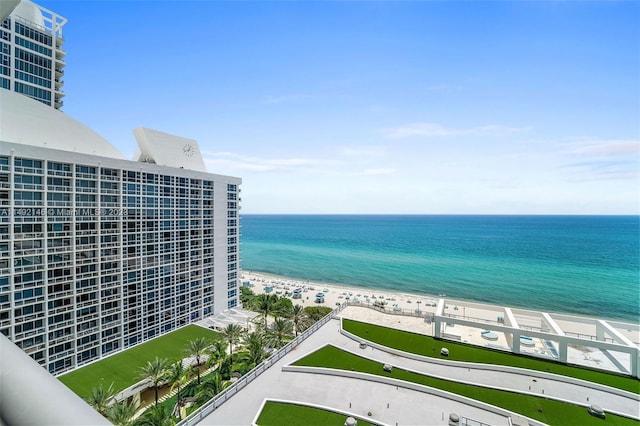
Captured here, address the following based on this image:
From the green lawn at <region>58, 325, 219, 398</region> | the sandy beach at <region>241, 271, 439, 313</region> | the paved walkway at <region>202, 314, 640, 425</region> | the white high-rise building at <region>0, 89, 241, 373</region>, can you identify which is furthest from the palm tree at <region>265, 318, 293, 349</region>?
the sandy beach at <region>241, 271, 439, 313</region>

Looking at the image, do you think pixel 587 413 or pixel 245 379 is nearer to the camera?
pixel 587 413

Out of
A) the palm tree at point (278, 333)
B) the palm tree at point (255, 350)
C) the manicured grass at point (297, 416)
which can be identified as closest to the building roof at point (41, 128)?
the palm tree at point (255, 350)

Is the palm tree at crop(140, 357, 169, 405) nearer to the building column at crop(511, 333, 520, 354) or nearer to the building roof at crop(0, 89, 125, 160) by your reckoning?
the building roof at crop(0, 89, 125, 160)

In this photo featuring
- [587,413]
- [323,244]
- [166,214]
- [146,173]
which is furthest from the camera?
[323,244]

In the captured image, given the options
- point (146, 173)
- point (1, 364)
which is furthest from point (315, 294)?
point (1, 364)

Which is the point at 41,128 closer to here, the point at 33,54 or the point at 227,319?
the point at 33,54

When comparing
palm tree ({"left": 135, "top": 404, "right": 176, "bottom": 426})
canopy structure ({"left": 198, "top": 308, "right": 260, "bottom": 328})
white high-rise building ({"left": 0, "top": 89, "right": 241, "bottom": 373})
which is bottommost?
canopy structure ({"left": 198, "top": 308, "right": 260, "bottom": 328})

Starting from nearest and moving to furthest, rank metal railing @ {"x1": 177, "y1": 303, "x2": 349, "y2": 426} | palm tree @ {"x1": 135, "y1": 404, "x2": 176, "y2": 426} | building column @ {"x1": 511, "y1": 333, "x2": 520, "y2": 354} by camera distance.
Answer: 1. metal railing @ {"x1": 177, "y1": 303, "x2": 349, "y2": 426}
2. palm tree @ {"x1": 135, "y1": 404, "x2": 176, "y2": 426}
3. building column @ {"x1": 511, "y1": 333, "x2": 520, "y2": 354}

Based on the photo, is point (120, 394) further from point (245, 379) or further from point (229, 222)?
point (229, 222)
